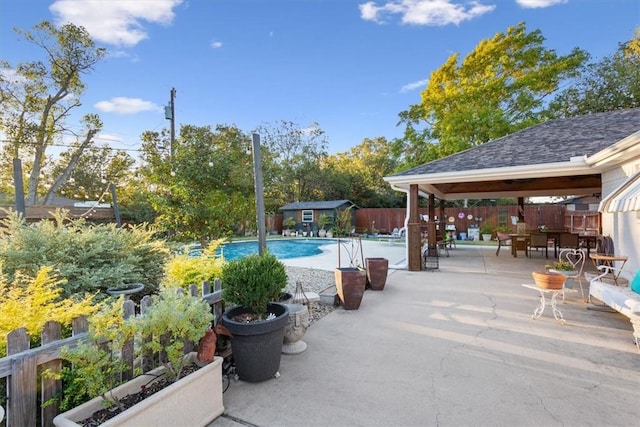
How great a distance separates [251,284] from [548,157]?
782 cm

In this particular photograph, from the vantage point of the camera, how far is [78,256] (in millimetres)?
4258

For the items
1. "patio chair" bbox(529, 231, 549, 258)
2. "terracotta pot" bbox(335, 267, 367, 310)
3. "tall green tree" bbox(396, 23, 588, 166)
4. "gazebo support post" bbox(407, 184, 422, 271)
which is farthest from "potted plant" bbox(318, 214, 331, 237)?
"terracotta pot" bbox(335, 267, 367, 310)

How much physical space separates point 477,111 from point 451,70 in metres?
3.57

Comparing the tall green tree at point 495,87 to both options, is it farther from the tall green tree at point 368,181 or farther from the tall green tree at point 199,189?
the tall green tree at point 199,189

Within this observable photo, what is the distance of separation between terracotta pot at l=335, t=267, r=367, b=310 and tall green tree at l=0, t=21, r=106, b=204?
1983 centimetres

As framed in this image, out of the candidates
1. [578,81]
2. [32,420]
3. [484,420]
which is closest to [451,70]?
[578,81]

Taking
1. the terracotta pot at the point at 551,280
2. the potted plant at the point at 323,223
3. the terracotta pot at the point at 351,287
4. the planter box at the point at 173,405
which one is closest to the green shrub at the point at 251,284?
the planter box at the point at 173,405

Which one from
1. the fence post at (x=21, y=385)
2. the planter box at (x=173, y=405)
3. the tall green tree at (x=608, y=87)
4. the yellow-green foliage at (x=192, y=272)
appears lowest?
the planter box at (x=173, y=405)

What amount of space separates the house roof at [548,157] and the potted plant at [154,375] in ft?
22.5

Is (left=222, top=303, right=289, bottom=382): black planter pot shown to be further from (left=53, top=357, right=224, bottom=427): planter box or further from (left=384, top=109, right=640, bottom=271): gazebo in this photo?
(left=384, top=109, right=640, bottom=271): gazebo

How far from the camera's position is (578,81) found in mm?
18094

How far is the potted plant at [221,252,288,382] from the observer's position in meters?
2.79

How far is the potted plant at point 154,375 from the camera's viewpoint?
1883 millimetres

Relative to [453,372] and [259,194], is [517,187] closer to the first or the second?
[453,372]
